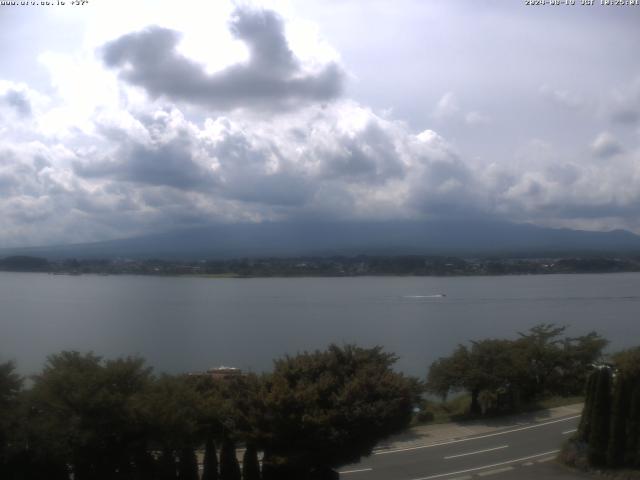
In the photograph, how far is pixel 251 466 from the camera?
12078mm

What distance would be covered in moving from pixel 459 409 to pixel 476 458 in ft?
26.2

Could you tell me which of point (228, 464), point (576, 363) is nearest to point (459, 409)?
point (576, 363)

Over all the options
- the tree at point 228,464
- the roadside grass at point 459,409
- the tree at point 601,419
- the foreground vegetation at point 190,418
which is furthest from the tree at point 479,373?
the tree at point 228,464

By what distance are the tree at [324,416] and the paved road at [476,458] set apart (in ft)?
8.59

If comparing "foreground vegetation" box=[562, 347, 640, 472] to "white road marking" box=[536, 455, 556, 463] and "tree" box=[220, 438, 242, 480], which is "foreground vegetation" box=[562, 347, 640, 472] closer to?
"white road marking" box=[536, 455, 556, 463]

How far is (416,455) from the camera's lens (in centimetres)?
1612

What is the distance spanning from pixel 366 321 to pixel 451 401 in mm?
27018

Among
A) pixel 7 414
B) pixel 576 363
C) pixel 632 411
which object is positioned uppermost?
pixel 7 414

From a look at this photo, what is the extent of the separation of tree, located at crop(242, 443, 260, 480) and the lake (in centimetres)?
1526

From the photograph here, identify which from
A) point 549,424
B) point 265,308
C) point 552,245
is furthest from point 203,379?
point 552,245

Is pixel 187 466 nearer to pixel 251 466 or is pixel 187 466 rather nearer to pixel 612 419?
pixel 251 466

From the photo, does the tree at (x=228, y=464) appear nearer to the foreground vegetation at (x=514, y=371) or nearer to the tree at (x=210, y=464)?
the tree at (x=210, y=464)

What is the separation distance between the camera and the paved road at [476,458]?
14078 millimetres

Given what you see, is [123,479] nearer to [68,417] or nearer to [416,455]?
[68,417]
